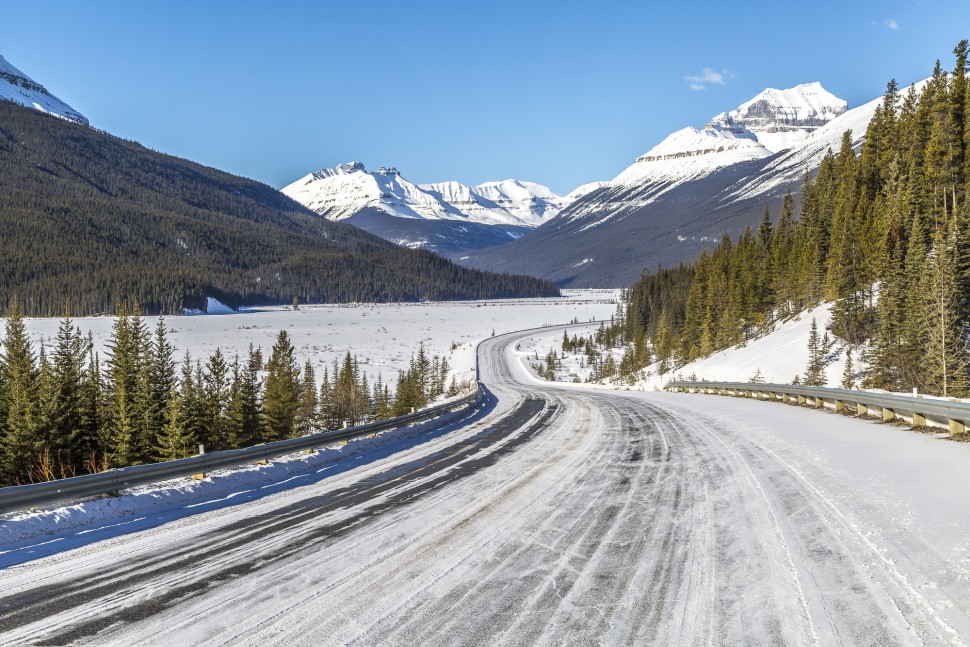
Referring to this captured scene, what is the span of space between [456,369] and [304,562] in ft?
241

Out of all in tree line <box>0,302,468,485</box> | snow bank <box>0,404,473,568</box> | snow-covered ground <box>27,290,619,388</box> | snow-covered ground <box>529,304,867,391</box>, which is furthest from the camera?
snow-covered ground <box>27,290,619,388</box>

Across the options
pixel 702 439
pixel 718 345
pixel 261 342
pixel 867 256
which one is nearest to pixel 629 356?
pixel 718 345

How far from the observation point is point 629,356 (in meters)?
80.8

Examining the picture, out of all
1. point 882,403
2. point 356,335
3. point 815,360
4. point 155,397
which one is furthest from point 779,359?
point 356,335

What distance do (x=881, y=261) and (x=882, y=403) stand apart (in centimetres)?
3962

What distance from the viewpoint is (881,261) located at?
46.1 m

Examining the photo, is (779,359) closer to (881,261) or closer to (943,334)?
(881,261)

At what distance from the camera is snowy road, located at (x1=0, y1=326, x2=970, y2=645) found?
4312mm

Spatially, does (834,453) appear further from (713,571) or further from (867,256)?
(867,256)

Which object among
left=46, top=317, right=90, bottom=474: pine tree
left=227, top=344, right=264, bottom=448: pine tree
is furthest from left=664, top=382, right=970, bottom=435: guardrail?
left=46, top=317, right=90, bottom=474: pine tree

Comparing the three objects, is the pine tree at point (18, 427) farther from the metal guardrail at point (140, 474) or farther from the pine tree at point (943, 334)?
the pine tree at point (943, 334)

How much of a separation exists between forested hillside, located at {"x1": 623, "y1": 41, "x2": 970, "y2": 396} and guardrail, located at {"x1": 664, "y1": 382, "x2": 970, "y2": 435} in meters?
5.31

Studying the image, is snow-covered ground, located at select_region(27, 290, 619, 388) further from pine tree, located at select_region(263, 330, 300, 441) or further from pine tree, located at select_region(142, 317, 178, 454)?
pine tree, located at select_region(142, 317, 178, 454)

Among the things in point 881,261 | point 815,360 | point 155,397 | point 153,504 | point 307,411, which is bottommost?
point 307,411
